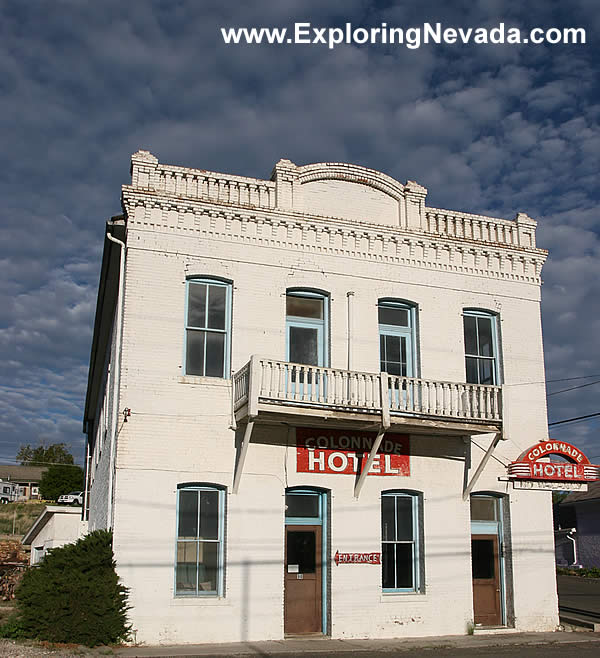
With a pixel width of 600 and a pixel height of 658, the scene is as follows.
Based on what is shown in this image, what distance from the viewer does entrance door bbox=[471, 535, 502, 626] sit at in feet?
58.2

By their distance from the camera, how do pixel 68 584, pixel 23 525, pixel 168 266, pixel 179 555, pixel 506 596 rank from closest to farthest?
1. pixel 68 584
2. pixel 179 555
3. pixel 168 266
4. pixel 506 596
5. pixel 23 525

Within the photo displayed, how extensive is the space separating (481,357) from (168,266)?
809 cm

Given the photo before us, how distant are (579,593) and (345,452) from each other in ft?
59.5

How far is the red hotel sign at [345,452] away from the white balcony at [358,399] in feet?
2.01

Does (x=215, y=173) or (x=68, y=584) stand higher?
(x=215, y=173)

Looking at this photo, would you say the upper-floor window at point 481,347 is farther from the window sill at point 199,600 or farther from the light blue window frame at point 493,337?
the window sill at point 199,600

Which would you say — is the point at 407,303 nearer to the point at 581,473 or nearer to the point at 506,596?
the point at 581,473

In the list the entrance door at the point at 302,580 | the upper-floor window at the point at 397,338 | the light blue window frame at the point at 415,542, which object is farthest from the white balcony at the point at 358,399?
the entrance door at the point at 302,580

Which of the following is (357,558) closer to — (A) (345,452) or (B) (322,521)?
(B) (322,521)

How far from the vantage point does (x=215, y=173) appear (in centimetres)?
1767

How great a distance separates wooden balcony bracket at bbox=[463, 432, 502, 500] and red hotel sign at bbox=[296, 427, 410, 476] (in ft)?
4.92

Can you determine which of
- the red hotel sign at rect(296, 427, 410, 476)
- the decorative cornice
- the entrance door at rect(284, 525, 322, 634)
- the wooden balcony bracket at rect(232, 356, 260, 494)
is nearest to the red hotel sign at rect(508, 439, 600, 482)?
the red hotel sign at rect(296, 427, 410, 476)

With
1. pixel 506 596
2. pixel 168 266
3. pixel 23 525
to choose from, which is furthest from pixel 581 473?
pixel 23 525

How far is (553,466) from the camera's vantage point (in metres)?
18.0
